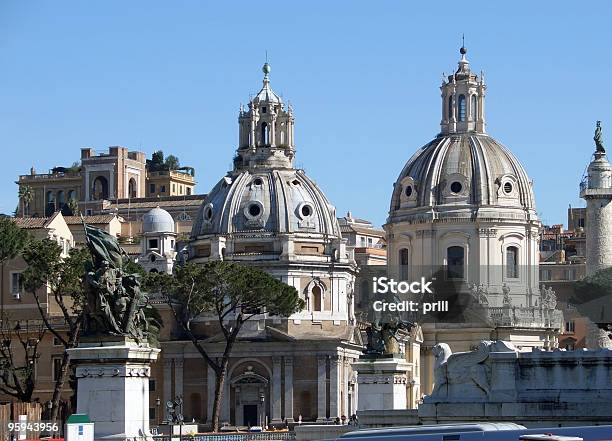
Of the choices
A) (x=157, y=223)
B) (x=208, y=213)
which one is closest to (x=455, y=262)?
(x=208, y=213)

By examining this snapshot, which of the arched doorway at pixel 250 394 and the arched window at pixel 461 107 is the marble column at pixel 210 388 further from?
the arched window at pixel 461 107

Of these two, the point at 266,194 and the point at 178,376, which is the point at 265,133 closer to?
the point at 266,194

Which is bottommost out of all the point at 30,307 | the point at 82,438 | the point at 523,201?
the point at 82,438

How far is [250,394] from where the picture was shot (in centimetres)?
12912

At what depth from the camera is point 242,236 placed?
133 meters

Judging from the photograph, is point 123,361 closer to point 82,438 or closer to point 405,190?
point 82,438

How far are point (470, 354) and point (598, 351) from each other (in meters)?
3.31

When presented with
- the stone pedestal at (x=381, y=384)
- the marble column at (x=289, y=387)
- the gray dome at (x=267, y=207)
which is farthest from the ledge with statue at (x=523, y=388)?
the gray dome at (x=267, y=207)

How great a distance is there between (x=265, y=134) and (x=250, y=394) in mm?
21046

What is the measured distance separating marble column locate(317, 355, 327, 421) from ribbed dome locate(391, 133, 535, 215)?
50.0 feet

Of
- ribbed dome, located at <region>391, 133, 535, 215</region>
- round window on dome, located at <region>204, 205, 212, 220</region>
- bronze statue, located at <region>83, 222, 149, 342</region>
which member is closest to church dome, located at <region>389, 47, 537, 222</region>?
ribbed dome, located at <region>391, 133, 535, 215</region>

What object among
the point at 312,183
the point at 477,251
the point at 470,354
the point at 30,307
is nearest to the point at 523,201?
the point at 477,251

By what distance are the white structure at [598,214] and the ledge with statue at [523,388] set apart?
240ft

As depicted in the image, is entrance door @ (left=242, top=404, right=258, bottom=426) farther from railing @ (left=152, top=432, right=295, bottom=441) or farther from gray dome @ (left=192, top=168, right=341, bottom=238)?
railing @ (left=152, top=432, right=295, bottom=441)
